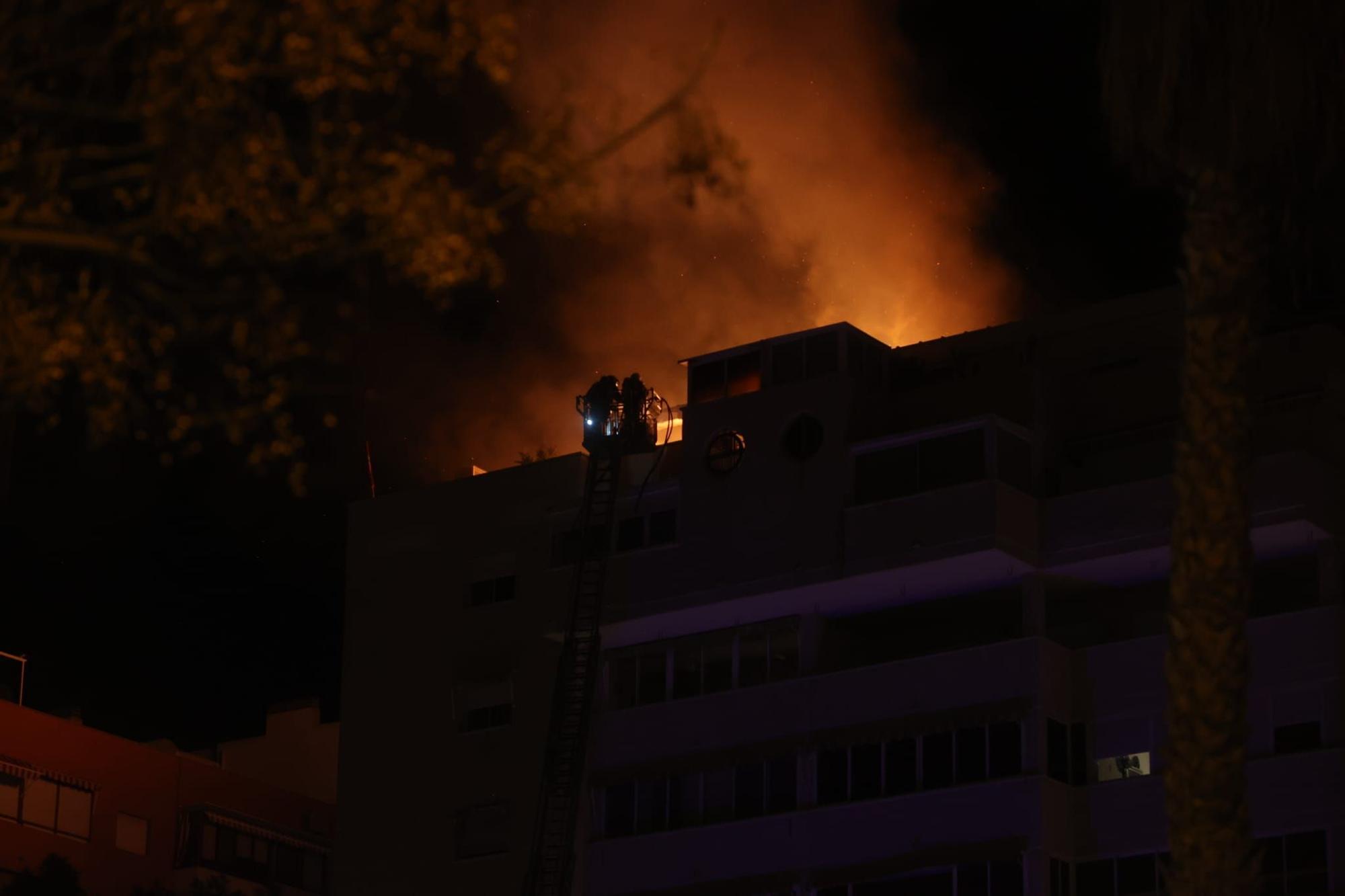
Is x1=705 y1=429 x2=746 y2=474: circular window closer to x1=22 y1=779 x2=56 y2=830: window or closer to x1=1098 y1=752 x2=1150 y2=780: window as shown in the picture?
x1=1098 y1=752 x2=1150 y2=780: window

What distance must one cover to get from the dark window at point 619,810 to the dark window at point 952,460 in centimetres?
954

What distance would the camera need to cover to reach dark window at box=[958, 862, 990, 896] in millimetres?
47750

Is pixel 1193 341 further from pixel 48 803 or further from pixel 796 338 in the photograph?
pixel 48 803

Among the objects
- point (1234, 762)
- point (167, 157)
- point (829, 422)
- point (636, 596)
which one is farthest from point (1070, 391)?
point (167, 157)

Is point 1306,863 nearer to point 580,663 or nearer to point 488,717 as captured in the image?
point 580,663

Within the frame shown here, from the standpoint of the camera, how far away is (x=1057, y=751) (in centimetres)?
4878

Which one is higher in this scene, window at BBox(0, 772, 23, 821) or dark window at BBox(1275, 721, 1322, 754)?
window at BBox(0, 772, 23, 821)

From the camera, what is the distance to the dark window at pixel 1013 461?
164 ft

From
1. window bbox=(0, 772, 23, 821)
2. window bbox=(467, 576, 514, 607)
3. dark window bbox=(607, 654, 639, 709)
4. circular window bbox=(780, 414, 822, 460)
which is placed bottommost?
window bbox=(0, 772, 23, 821)

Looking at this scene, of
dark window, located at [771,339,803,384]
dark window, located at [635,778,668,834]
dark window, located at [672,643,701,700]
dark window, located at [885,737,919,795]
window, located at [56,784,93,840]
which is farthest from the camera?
window, located at [56,784,93,840]

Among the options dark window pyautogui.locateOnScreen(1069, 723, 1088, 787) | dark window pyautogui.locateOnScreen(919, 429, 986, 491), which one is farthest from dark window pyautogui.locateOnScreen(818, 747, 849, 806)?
dark window pyautogui.locateOnScreen(919, 429, 986, 491)

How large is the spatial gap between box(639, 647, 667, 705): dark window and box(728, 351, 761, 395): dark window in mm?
6116

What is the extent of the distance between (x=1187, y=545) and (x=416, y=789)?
112 ft

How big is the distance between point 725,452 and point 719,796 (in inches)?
296
